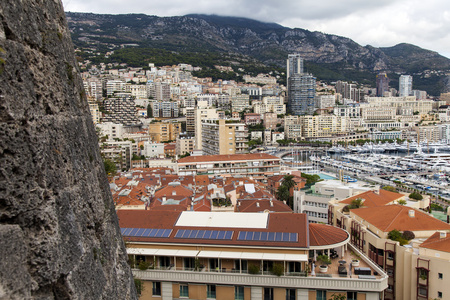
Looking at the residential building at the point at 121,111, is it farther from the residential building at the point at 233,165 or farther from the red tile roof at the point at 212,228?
the red tile roof at the point at 212,228

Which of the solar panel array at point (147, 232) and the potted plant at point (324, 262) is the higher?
the solar panel array at point (147, 232)

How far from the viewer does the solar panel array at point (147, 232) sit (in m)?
15.5

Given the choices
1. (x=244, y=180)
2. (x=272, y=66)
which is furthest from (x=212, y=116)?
(x=272, y=66)

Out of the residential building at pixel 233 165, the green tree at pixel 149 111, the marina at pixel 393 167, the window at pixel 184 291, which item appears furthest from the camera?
the green tree at pixel 149 111

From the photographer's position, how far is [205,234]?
606 inches

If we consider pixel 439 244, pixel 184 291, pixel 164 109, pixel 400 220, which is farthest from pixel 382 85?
pixel 184 291

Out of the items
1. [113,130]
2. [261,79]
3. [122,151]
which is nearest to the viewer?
[122,151]

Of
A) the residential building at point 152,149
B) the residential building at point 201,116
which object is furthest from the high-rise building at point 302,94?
the residential building at point 152,149

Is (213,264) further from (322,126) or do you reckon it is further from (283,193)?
(322,126)

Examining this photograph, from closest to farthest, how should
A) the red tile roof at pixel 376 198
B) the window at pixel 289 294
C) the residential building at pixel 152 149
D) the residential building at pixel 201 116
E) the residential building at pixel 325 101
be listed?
the window at pixel 289 294
the red tile roof at pixel 376 198
the residential building at pixel 201 116
the residential building at pixel 152 149
the residential building at pixel 325 101

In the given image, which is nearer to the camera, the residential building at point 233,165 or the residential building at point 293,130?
the residential building at point 233,165

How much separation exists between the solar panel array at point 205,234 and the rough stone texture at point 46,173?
1116 centimetres

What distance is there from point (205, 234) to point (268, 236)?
240 cm

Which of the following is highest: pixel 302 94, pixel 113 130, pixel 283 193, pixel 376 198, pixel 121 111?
pixel 302 94
